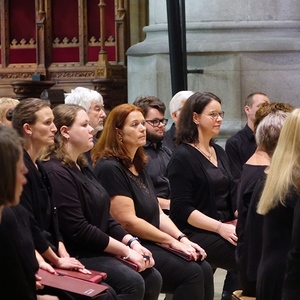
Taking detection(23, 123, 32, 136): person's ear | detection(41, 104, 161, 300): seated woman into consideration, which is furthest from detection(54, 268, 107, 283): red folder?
detection(23, 123, 32, 136): person's ear

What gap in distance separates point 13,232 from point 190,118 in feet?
8.00

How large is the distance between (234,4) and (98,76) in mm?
2950

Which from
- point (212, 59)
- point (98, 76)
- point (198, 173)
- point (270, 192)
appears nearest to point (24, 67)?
point (98, 76)

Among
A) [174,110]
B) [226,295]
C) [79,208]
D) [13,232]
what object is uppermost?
[174,110]

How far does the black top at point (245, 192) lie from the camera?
208 inches

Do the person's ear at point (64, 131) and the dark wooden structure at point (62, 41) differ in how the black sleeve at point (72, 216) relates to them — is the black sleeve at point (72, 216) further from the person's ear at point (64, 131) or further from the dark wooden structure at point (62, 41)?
the dark wooden structure at point (62, 41)

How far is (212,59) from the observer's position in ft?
28.8

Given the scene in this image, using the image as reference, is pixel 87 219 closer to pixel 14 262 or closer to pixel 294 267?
pixel 14 262

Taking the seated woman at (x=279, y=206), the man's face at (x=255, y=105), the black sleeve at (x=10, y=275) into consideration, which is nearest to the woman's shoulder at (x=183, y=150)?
the man's face at (x=255, y=105)

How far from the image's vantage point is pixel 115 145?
5863 millimetres

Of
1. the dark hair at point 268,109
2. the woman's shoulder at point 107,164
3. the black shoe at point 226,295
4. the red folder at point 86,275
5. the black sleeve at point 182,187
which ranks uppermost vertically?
the dark hair at point 268,109

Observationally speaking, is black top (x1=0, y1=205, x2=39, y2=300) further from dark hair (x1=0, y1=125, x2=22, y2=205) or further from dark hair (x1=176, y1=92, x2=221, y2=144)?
dark hair (x1=176, y1=92, x2=221, y2=144)

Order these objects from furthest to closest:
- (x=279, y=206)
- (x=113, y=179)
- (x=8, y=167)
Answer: (x=113, y=179)
(x=279, y=206)
(x=8, y=167)

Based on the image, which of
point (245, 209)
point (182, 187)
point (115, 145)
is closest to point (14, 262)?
point (245, 209)
